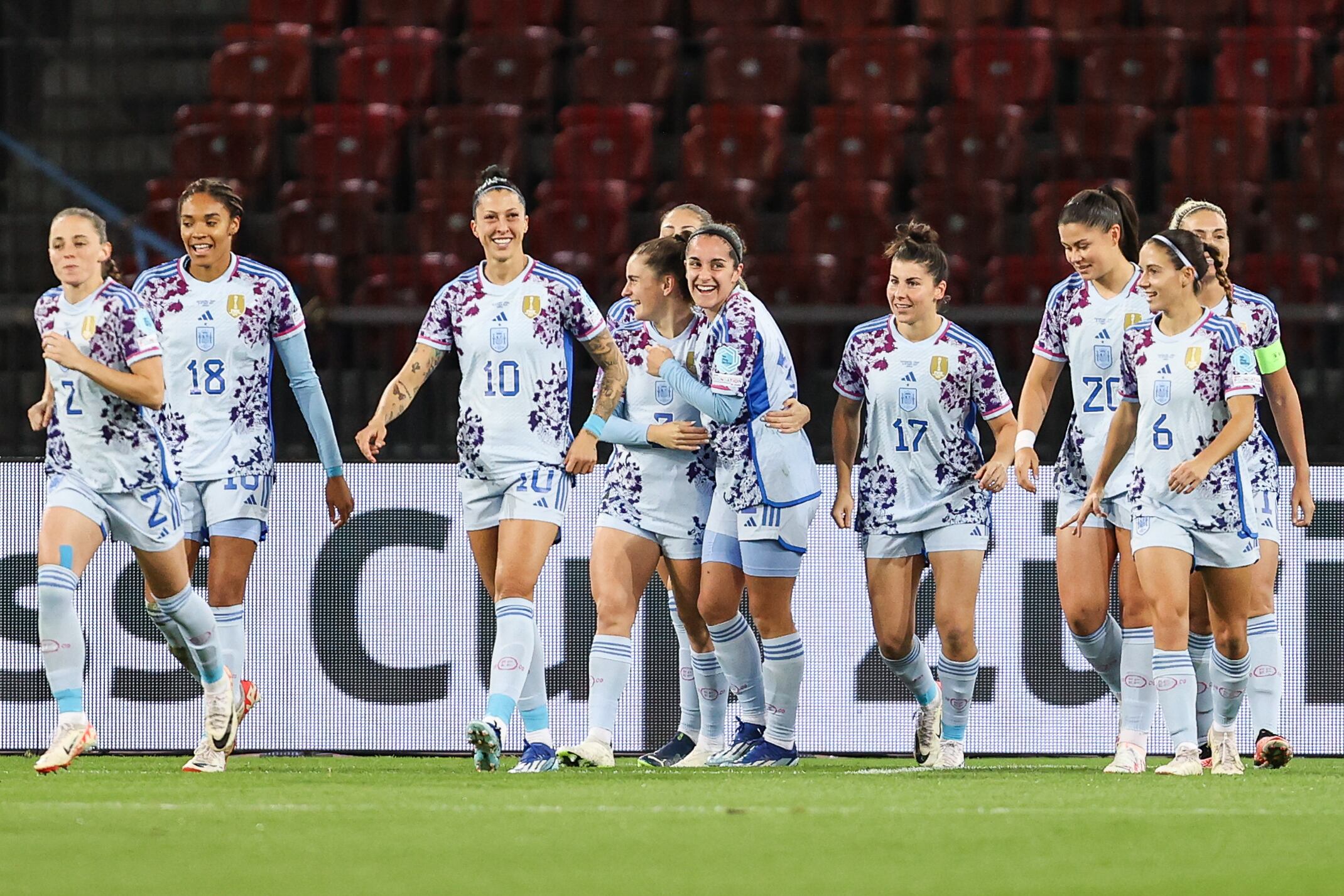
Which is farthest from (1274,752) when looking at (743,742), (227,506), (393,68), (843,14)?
(393,68)

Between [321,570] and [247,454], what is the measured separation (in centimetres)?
126

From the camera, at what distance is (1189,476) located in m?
5.86

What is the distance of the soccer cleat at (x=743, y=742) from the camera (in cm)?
683

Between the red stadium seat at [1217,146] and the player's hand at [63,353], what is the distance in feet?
17.5

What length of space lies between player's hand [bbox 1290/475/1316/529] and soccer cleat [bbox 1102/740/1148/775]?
91cm

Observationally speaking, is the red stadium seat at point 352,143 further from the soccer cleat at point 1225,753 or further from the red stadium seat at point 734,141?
the soccer cleat at point 1225,753

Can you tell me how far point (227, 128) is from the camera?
33.2 feet

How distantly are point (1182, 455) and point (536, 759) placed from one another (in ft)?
6.86

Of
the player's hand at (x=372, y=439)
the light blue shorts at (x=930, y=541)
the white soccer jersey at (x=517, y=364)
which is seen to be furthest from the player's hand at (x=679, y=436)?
the player's hand at (x=372, y=439)

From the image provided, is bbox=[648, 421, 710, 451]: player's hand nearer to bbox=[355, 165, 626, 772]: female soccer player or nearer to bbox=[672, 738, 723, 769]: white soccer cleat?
bbox=[355, 165, 626, 772]: female soccer player

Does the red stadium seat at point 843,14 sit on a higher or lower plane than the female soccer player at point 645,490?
higher

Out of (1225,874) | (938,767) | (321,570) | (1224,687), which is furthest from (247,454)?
(1225,874)

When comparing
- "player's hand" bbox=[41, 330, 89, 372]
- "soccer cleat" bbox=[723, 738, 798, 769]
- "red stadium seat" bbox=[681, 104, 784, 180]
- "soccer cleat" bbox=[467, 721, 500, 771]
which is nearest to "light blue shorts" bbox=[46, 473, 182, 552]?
"player's hand" bbox=[41, 330, 89, 372]

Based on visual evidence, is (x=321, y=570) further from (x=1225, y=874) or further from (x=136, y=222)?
(x=1225, y=874)
